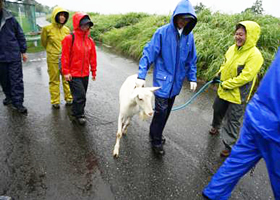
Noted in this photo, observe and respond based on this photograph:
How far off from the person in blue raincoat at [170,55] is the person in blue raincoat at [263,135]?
4.12 ft

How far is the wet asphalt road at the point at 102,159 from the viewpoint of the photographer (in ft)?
8.21

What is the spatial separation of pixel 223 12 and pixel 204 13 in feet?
2.88

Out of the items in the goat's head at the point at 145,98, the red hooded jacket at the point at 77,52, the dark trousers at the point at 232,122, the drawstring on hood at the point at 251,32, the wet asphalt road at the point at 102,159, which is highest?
the drawstring on hood at the point at 251,32

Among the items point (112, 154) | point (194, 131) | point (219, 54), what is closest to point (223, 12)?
point (219, 54)

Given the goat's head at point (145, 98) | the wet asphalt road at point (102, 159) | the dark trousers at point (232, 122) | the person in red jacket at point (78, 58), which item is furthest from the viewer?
the person in red jacket at point (78, 58)

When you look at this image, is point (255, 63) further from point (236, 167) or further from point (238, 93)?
point (236, 167)

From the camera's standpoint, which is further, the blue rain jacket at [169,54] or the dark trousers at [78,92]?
the dark trousers at [78,92]

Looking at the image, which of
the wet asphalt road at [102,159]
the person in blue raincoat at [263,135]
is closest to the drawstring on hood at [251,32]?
the person in blue raincoat at [263,135]

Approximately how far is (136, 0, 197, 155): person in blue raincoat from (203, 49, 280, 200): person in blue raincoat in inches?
49.5

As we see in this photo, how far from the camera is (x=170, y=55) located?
280 centimetres

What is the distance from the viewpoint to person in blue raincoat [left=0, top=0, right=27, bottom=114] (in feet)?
12.6

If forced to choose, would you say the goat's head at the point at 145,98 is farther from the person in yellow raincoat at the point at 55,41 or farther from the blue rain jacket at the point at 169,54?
the person in yellow raincoat at the point at 55,41

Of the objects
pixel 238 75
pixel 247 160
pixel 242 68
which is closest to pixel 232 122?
pixel 238 75

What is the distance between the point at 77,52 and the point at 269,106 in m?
3.13
